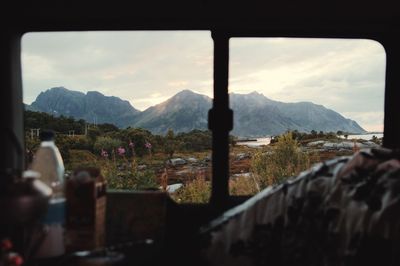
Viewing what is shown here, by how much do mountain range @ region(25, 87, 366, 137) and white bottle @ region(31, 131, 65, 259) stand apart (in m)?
0.93

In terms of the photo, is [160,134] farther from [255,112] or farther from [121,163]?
[255,112]

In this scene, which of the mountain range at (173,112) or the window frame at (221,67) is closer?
the window frame at (221,67)

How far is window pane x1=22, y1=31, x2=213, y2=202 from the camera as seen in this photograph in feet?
6.50

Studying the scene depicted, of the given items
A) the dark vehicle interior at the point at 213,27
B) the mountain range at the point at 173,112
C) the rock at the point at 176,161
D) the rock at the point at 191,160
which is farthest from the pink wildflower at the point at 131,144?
the dark vehicle interior at the point at 213,27

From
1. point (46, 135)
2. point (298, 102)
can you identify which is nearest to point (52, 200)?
point (46, 135)

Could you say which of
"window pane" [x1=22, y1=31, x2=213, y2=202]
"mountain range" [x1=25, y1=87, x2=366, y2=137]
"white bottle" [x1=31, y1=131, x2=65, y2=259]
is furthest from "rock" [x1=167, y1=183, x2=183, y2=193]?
"white bottle" [x1=31, y1=131, x2=65, y2=259]

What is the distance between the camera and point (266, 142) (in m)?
2.38

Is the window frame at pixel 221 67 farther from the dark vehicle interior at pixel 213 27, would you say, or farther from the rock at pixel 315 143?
the rock at pixel 315 143

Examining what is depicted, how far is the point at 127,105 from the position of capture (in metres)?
2.12

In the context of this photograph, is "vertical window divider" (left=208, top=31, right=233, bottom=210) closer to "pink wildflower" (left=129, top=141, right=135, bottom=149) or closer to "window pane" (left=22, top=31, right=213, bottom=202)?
"window pane" (left=22, top=31, right=213, bottom=202)

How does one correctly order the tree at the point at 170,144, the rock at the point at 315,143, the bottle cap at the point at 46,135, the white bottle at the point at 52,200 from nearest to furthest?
the white bottle at the point at 52,200, the bottle cap at the point at 46,135, the tree at the point at 170,144, the rock at the point at 315,143

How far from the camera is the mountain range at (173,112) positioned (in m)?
2.10

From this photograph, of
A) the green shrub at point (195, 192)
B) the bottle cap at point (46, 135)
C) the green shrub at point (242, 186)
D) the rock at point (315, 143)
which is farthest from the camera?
the rock at point (315, 143)

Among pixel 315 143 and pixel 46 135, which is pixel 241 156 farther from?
pixel 46 135
